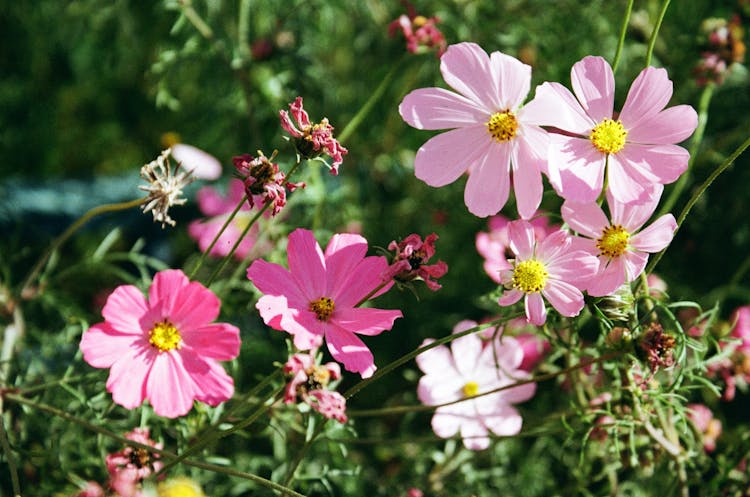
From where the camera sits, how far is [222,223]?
1400 mm

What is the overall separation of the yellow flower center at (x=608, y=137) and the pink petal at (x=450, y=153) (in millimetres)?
99

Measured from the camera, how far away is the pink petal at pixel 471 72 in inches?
28.4

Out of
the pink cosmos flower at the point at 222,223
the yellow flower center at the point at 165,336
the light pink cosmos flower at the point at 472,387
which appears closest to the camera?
the yellow flower center at the point at 165,336

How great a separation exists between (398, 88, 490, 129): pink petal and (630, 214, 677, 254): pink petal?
182 mm

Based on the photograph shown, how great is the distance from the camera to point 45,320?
131cm

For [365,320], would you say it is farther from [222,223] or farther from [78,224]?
[222,223]

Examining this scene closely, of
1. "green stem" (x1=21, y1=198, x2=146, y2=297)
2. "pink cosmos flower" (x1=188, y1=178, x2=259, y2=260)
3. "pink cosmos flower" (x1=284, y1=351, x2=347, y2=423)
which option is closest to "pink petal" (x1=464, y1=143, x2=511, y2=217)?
"pink cosmos flower" (x1=284, y1=351, x2=347, y2=423)

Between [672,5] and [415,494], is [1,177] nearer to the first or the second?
[415,494]

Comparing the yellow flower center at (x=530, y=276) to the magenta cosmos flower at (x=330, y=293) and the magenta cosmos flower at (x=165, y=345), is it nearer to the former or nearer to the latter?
the magenta cosmos flower at (x=330, y=293)

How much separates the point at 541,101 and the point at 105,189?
49.6 inches

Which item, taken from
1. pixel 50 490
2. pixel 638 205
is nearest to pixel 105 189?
pixel 50 490

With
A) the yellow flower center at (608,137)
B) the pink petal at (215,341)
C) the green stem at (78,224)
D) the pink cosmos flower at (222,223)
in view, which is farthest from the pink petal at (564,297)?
the pink cosmos flower at (222,223)

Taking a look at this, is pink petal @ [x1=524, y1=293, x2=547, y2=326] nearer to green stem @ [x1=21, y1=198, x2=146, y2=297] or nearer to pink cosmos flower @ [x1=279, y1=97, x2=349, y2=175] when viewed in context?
pink cosmos flower @ [x1=279, y1=97, x2=349, y2=175]

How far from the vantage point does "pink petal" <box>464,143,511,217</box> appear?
A: 73cm
